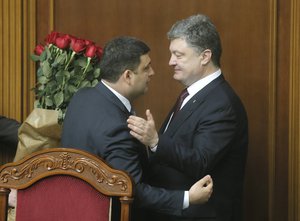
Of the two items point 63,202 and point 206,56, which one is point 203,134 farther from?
point 63,202

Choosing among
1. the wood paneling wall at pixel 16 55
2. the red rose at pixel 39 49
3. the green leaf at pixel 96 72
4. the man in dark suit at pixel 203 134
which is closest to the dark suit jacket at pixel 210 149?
the man in dark suit at pixel 203 134

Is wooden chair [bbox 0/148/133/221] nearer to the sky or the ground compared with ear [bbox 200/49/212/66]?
nearer to the ground

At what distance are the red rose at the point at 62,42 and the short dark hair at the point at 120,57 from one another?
0.47 metres

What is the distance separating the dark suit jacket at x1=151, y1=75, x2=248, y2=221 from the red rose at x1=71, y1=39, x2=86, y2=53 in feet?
2.09

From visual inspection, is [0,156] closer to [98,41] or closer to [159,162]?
[98,41]

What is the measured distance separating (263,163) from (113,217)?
138cm

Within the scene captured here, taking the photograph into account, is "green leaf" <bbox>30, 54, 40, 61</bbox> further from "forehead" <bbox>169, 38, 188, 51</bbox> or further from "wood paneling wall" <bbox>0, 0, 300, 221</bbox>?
"forehead" <bbox>169, 38, 188, 51</bbox>

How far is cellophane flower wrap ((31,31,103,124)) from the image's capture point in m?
3.65

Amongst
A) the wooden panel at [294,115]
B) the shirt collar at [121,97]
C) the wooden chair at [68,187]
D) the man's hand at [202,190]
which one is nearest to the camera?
the wooden chair at [68,187]

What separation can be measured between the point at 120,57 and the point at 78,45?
0.51 metres

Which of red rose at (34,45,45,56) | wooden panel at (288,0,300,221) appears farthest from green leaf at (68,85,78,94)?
wooden panel at (288,0,300,221)

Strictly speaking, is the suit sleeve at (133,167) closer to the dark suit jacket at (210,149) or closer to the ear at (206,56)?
the dark suit jacket at (210,149)

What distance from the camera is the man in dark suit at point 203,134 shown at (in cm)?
310

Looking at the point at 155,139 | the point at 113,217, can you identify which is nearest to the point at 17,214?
the point at 113,217
